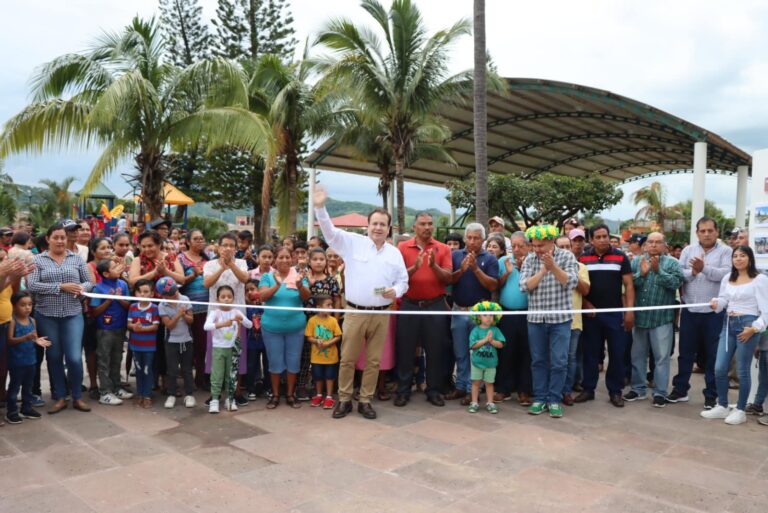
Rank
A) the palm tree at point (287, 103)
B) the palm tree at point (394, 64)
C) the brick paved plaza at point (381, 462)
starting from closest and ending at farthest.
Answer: the brick paved plaza at point (381, 462) < the palm tree at point (394, 64) < the palm tree at point (287, 103)

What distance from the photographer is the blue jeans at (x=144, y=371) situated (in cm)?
529

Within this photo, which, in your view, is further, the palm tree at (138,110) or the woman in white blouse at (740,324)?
the palm tree at (138,110)

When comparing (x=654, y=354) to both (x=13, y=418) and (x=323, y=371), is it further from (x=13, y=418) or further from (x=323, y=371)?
(x=13, y=418)

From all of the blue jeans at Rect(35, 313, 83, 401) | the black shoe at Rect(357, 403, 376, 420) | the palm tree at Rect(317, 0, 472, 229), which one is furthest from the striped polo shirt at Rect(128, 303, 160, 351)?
the palm tree at Rect(317, 0, 472, 229)

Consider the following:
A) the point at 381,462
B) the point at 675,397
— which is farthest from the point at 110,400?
the point at 675,397

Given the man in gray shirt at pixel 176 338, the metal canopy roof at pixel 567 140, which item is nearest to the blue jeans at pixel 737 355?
the man in gray shirt at pixel 176 338

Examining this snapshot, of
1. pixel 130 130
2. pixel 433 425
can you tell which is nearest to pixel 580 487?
pixel 433 425

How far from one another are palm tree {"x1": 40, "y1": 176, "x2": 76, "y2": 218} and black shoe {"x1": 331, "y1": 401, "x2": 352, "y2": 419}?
41.0 m

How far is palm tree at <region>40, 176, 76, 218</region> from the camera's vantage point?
40.9 m

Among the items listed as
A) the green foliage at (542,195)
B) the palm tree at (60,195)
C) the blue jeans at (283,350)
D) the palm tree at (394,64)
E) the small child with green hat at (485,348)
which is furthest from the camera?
the palm tree at (60,195)

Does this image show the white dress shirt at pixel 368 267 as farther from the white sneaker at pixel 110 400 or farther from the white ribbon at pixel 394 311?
the white sneaker at pixel 110 400

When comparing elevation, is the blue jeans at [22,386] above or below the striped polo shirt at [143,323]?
below

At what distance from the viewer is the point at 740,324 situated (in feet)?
16.5

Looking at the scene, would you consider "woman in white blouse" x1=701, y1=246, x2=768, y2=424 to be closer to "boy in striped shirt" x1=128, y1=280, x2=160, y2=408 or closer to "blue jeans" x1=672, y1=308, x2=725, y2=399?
"blue jeans" x1=672, y1=308, x2=725, y2=399
